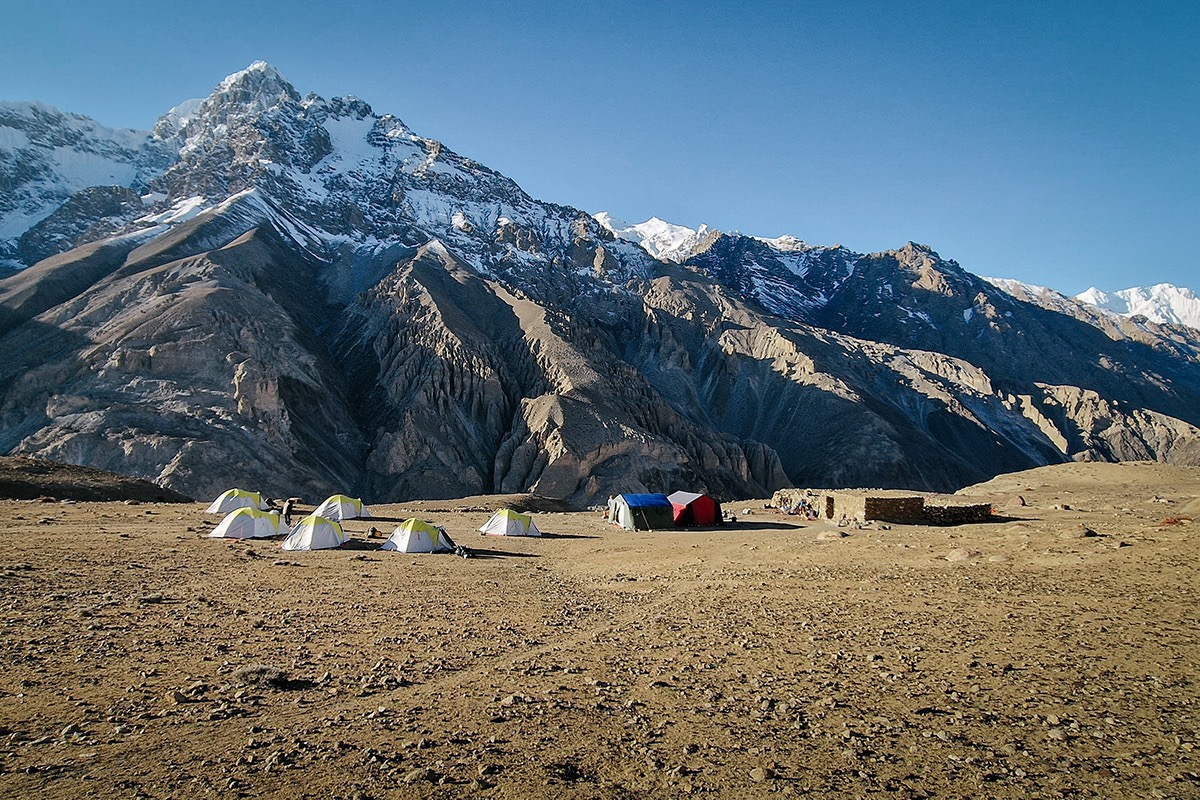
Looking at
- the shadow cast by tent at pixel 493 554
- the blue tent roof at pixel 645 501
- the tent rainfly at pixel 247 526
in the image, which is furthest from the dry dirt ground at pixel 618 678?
the blue tent roof at pixel 645 501

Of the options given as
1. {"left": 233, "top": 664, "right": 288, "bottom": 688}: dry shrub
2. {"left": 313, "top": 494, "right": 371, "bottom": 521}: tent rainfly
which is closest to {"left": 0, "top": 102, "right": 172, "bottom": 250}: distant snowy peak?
{"left": 313, "top": 494, "right": 371, "bottom": 521}: tent rainfly

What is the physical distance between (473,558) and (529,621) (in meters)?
9.82

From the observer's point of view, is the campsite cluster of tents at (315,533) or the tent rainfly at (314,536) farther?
the campsite cluster of tents at (315,533)

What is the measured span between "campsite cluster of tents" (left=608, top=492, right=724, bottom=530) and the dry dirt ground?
15011 millimetres

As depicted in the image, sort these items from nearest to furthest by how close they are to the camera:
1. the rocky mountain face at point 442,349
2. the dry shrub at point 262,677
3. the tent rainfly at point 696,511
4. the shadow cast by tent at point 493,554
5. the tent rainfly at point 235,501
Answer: the dry shrub at point 262,677, the shadow cast by tent at point 493,554, the tent rainfly at point 235,501, the tent rainfly at point 696,511, the rocky mountain face at point 442,349

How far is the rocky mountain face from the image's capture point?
191 ft

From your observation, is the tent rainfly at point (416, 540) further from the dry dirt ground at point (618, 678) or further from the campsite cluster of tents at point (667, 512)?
the campsite cluster of tents at point (667, 512)

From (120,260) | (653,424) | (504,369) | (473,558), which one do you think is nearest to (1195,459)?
(653,424)

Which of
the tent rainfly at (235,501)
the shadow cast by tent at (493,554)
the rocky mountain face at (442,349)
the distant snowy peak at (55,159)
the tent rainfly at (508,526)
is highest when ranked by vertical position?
the distant snowy peak at (55,159)

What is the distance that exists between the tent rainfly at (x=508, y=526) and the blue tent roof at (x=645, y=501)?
5.66 m

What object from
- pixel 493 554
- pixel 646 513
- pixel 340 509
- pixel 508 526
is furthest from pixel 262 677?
pixel 646 513

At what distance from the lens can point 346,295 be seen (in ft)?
311

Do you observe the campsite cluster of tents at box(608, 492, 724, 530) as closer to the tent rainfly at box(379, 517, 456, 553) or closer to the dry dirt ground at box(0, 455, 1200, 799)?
the tent rainfly at box(379, 517, 456, 553)

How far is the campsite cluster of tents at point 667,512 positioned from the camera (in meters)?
32.3
